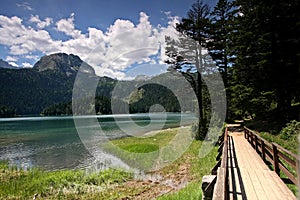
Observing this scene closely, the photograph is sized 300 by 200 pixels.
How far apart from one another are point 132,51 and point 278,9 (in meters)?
13.3

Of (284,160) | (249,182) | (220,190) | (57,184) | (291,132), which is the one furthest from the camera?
(291,132)

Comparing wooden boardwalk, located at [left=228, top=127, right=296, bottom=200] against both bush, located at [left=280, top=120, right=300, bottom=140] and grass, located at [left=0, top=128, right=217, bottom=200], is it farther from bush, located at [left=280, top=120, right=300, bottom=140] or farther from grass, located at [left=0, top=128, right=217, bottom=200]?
bush, located at [left=280, top=120, right=300, bottom=140]

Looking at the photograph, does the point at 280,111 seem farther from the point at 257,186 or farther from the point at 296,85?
the point at 257,186

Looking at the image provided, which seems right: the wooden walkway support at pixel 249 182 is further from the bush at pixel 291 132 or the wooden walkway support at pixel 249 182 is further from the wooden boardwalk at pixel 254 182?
the bush at pixel 291 132

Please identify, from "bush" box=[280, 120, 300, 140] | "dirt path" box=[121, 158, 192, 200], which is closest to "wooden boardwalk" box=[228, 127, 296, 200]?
"dirt path" box=[121, 158, 192, 200]

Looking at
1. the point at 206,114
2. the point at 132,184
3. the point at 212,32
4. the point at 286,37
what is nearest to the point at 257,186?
the point at 132,184

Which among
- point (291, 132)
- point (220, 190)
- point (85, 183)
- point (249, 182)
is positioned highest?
point (291, 132)

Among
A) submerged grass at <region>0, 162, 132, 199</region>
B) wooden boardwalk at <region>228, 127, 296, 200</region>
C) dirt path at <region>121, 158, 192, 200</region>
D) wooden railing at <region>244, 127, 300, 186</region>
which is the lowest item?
submerged grass at <region>0, 162, 132, 199</region>

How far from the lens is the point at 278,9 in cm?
1991

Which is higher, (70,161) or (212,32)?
(212,32)

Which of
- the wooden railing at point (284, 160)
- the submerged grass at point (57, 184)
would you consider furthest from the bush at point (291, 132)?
the submerged grass at point (57, 184)

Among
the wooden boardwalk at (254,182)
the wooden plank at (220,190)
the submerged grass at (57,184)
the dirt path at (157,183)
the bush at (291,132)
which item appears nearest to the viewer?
the wooden plank at (220,190)

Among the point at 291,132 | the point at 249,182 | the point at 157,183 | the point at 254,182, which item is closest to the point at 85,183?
the point at 157,183

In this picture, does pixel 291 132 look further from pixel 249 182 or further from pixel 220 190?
pixel 220 190
